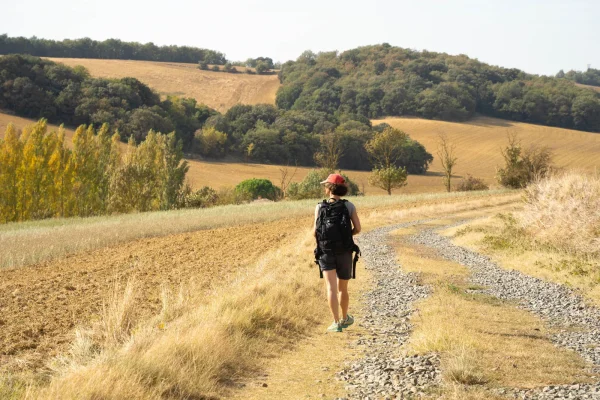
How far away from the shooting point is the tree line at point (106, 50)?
14775 centimetres

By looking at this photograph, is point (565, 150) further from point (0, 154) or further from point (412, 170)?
point (0, 154)

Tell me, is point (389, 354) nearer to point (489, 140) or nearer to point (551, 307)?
point (551, 307)

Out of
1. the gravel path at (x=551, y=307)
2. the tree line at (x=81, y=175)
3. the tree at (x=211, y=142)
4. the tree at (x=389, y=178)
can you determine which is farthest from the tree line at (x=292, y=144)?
the gravel path at (x=551, y=307)

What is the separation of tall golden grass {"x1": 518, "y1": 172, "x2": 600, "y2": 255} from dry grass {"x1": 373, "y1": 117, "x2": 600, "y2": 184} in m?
66.5

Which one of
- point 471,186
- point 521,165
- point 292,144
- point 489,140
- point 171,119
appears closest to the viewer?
point 521,165

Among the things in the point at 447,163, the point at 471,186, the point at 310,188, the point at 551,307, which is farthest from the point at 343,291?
the point at 471,186

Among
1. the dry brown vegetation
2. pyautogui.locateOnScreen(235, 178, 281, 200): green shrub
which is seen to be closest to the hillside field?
pyautogui.locateOnScreen(235, 178, 281, 200): green shrub

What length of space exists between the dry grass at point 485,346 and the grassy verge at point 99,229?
49.9ft

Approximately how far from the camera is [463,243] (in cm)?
2694

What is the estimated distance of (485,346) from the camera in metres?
9.06

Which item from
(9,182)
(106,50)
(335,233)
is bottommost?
(9,182)

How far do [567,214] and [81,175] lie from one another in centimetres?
3258

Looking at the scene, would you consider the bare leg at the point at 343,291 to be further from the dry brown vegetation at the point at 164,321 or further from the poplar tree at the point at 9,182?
the poplar tree at the point at 9,182

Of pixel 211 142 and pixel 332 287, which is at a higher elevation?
pixel 332 287
